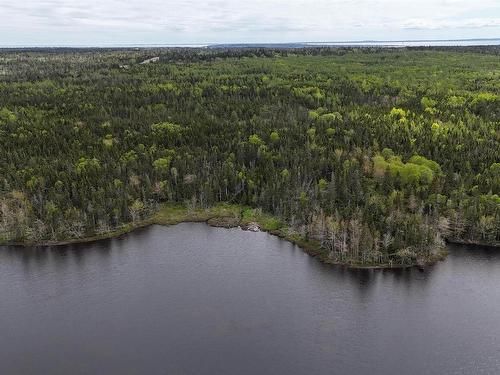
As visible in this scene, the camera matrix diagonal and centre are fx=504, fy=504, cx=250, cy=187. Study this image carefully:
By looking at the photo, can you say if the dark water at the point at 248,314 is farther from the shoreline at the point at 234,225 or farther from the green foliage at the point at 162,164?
the green foliage at the point at 162,164

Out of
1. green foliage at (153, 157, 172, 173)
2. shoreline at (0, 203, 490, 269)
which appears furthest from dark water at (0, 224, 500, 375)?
green foliage at (153, 157, 172, 173)

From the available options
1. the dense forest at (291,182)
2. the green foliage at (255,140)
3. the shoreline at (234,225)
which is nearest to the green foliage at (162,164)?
the dense forest at (291,182)

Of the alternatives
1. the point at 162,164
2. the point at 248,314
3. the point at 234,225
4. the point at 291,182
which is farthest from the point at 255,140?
the point at 248,314

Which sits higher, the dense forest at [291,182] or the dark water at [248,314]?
the dense forest at [291,182]

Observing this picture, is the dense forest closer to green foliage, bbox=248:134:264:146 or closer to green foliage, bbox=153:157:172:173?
green foliage, bbox=153:157:172:173

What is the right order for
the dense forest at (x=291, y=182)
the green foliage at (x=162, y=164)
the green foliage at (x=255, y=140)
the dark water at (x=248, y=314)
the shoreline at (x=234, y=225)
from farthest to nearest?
the green foliage at (x=255, y=140)
the green foliage at (x=162, y=164)
the dense forest at (x=291, y=182)
the shoreline at (x=234, y=225)
the dark water at (x=248, y=314)

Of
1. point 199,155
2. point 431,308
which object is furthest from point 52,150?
point 431,308

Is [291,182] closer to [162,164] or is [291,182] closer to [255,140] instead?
[255,140]

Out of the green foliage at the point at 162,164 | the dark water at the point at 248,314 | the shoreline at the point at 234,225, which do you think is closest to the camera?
the dark water at the point at 248,314

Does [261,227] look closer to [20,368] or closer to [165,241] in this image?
[165,241]
